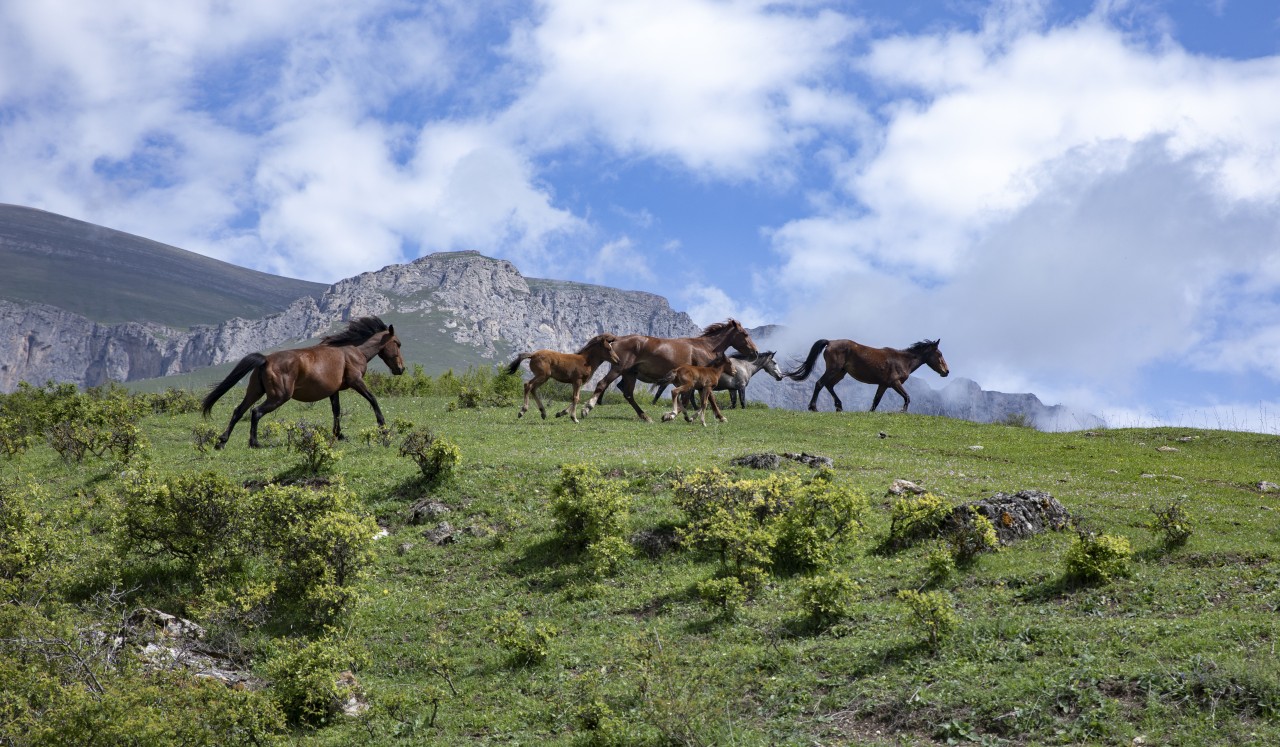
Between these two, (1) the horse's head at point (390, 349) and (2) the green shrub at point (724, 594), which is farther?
(1) the horse's head at point (390, 349)

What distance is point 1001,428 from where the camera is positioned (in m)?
28.8

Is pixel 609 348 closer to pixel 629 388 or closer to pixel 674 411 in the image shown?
pixel 629 388

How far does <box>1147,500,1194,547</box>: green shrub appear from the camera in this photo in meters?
13.3

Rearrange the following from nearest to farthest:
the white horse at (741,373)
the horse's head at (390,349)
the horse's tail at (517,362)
Result: the horse's head at (390,349)
the horse's tail at (517,362)
the white horse at (741,373)

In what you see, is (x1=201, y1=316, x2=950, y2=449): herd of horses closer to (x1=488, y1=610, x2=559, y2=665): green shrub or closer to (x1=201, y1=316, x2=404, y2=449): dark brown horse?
(x1=201, y1=316, x2=404, y2=449): dark brown horse

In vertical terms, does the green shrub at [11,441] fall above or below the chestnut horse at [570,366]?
below

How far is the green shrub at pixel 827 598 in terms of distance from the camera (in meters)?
11.4

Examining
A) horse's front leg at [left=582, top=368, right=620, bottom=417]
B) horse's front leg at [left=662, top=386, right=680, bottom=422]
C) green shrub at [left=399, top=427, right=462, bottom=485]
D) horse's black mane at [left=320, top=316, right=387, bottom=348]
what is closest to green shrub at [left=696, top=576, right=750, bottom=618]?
green shrub at [left=399, top=427, right=462, bottom=485]

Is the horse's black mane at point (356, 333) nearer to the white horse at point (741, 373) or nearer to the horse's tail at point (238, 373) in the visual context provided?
the horse's tail at point (238, 373)

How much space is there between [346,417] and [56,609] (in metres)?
15.2

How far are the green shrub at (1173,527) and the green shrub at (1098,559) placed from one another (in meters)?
2.07

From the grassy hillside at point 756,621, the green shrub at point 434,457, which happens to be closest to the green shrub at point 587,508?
the grassy hillside at point 756,621

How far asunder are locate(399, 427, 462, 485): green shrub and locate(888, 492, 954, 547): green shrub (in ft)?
28.5

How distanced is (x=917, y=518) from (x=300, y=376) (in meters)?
15.6
